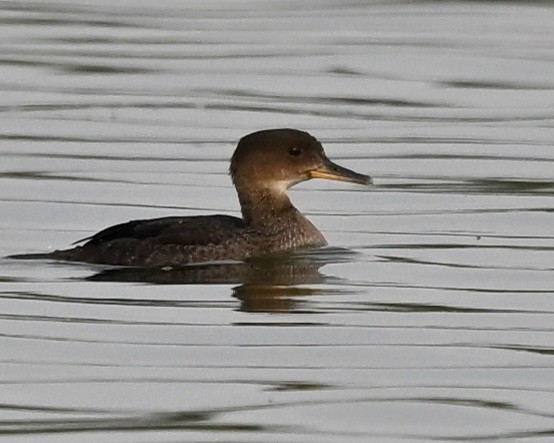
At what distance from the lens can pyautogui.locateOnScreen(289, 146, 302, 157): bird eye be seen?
49.3ft

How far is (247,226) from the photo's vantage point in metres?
14.6

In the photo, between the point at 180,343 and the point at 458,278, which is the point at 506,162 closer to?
the point at 458,278

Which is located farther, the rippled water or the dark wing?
the dark wing

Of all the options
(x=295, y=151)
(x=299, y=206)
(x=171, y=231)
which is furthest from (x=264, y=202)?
(x=299, y=206)

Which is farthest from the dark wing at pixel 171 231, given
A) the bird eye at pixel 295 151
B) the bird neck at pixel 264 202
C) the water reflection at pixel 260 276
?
the bird eye at pixel 295 151

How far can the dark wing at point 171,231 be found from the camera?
14008 mm

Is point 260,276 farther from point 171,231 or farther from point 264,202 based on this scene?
point 264,202

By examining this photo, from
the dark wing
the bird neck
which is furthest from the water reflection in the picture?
the bird neck

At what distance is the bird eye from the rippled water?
64 cm

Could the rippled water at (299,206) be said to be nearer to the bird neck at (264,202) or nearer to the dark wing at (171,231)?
the dark wing at (171,231)

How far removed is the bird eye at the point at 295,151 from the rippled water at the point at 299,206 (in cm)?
64

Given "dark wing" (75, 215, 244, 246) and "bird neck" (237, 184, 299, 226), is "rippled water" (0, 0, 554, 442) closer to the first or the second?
"dark wing" (75, 215, 244, 246)

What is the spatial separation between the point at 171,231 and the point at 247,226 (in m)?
0.75

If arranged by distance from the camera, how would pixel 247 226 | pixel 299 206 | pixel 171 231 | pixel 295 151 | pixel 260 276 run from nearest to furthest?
pixel 260 276 → pixel 171 231 → pixel 247 226 → pixel 295 151 → pixel 299 206
